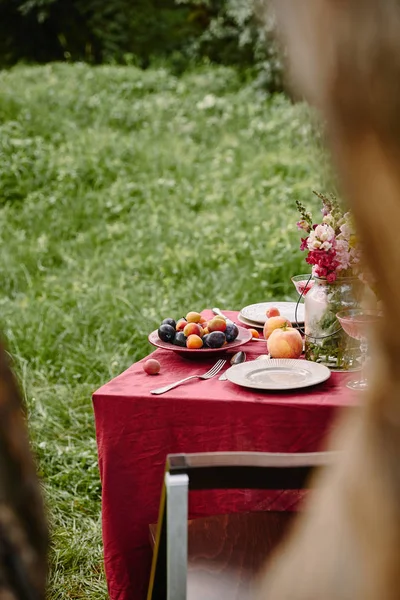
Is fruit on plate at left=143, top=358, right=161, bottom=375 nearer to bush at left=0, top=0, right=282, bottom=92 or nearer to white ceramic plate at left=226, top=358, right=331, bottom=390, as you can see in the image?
white ceramic plate at left=226, top=358, right=331, bottom=390

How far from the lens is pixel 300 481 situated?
4.49 ft

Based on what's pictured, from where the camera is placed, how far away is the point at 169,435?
83.7 inches

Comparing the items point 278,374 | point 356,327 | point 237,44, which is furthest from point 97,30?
point 356,327

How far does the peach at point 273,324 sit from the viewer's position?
98.3 inches

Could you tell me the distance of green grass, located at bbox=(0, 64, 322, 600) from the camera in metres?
4.04

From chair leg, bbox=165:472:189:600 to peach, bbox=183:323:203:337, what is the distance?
1.09 m

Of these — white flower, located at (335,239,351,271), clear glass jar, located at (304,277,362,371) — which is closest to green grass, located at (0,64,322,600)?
clear glass jar, located at (304,277,362,371)

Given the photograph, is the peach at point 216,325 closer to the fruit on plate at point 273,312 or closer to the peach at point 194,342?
the peach at point 194,342

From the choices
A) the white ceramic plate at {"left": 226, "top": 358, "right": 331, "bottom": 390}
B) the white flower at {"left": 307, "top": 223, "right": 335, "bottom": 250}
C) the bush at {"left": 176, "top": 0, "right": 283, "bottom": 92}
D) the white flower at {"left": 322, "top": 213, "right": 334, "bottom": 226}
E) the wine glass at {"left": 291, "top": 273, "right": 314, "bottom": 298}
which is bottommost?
the white ceramic plate at {"left": 226, "top": 358, "right": 331, "bottom": 390}

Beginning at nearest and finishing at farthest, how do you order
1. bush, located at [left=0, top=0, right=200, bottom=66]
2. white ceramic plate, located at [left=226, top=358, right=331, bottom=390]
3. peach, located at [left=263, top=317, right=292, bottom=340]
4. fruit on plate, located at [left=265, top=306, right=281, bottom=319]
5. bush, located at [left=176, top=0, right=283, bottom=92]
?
white ceramic plate, located at [left=226, top=358, right=331, bottom=390]
peach, located at [left=263, top=317, right=292, bottom=340]
fruit on plate, located at [left=265, top=306, right=281, bottom=319]
bush, located at [left=176, top=0, right=283, bottom=92]
bush, located at [left=0, top=0, right=200, bottom=66]

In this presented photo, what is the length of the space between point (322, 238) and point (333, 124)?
69.4 inches

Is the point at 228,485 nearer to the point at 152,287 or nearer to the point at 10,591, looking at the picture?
the point at 10,591

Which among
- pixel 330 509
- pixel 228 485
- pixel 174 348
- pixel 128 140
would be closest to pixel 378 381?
pixel 330 509

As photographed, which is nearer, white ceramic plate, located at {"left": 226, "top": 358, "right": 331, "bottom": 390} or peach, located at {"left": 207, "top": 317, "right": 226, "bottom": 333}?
white ceramic plate, located at {"left": 226, "top": 358, "right": 331, "bottom": 390}
